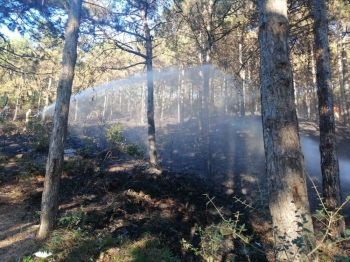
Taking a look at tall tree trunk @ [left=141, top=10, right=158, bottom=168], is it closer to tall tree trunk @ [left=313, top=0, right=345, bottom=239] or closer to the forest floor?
the forest floor

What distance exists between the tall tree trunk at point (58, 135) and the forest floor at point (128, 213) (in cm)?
28

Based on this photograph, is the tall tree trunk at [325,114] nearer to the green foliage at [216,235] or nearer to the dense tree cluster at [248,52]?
the dense tree cluster at [248,52]

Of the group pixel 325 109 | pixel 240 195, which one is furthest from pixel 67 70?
pixel 240 195

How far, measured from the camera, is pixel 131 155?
38.7 feet

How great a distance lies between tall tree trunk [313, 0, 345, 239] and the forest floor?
4.84ft

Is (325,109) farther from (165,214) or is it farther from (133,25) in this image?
(133,25)

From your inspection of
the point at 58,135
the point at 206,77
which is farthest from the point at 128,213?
the point at 206,77

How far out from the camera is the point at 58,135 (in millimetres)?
4883

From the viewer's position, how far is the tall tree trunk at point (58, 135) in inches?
183

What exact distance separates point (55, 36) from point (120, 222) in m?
6.90

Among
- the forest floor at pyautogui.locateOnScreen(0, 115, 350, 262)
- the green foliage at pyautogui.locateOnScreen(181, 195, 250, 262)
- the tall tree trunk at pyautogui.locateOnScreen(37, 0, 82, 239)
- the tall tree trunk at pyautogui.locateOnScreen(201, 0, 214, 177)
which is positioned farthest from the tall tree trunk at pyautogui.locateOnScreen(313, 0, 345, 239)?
the tall tree trunk at pyautogui.locateOnScreen(37, 0, 82, 239)

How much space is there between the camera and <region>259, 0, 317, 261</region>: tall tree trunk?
93.1 inches

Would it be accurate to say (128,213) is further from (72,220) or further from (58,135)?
(58,135)

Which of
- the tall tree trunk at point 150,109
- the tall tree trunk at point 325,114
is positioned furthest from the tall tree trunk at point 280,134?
the tall tree trunk at point 150,109
